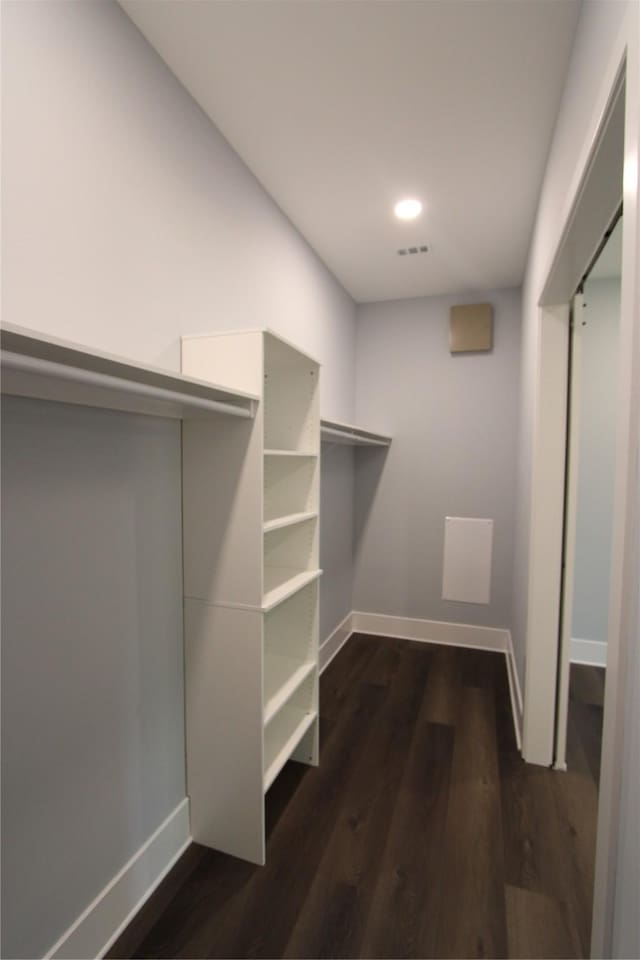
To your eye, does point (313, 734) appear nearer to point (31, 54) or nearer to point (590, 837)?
point (590, 837)

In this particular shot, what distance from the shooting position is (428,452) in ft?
11.5

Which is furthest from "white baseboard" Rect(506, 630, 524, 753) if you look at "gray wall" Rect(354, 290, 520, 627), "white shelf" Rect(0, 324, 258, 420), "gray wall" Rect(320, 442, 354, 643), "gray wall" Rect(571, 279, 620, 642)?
"white shelf" Rect(0, 324, 258, 420)

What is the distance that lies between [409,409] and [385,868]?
2844 millimetres

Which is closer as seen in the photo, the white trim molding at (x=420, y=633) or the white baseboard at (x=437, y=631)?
the white trim molding at (x=420, y=633)

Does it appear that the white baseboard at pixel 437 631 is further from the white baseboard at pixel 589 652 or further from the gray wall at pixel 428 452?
the white baseboard at pixel 589 652

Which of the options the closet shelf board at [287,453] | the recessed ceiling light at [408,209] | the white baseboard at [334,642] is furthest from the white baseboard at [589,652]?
the recessed ceiling light at [408,209]

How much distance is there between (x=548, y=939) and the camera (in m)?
1.30

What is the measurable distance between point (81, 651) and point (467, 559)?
286 cm

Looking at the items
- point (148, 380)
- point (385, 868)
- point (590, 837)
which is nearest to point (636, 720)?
point (148, 380)

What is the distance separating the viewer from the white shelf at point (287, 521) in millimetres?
1596

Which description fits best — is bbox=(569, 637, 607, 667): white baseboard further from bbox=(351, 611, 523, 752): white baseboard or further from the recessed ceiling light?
the recessed ceiling light

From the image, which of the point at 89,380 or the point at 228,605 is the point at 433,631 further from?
the point at 89,380

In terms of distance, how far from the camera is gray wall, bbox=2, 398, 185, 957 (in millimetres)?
1032

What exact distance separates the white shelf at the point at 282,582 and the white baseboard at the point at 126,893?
82 cm
